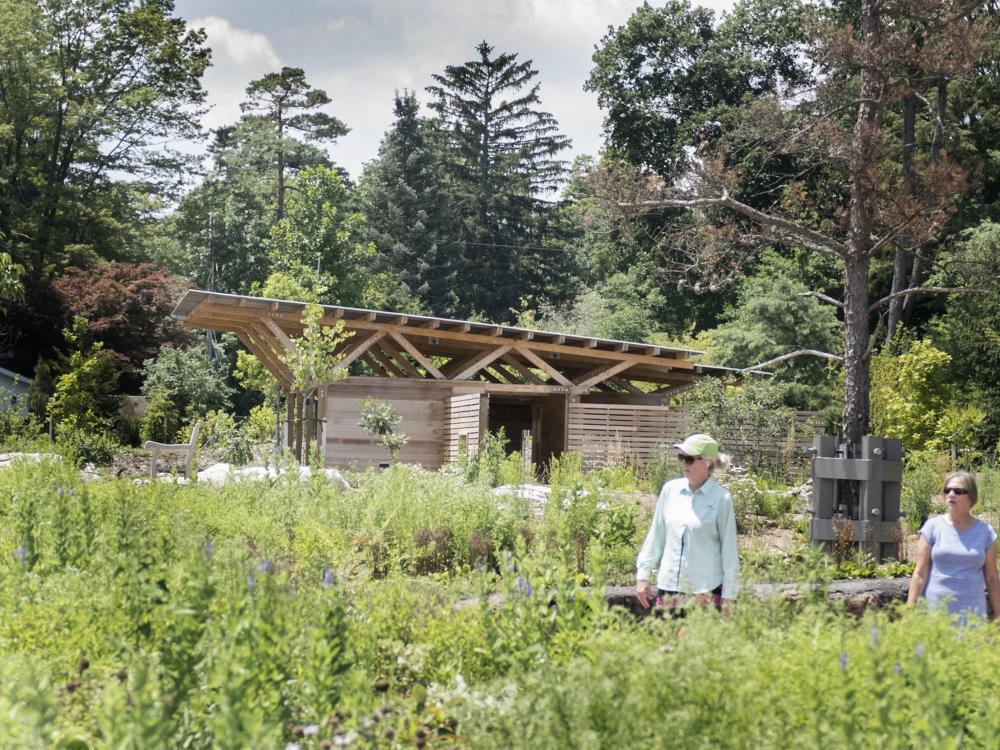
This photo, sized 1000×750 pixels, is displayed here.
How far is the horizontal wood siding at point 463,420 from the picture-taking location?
19312 mm

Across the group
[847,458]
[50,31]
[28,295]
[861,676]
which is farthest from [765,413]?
[50,31]

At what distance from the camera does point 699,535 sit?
211 inches

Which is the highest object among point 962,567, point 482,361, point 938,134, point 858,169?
point 938,134

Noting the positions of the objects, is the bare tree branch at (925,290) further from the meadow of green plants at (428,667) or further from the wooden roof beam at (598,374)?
the meadow of green plants at (428,667)

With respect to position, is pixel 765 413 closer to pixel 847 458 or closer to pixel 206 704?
pixel 847 458

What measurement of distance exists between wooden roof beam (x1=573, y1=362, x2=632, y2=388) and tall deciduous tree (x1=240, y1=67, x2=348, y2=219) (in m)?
25.3

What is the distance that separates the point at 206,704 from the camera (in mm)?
3570

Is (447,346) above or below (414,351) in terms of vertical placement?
above

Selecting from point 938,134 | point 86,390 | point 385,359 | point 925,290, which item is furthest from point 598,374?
point 86,390

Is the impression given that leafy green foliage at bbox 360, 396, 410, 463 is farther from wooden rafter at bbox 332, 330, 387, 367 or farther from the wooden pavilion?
wooden rafter at bbox 332, 330, 387, 367

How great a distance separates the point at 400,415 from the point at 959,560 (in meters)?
15.3

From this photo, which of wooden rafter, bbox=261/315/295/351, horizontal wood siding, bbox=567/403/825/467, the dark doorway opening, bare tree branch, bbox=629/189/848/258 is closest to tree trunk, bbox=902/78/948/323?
horizontal wood siding, bbox=567/403/825/467

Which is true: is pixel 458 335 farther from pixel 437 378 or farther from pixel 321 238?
pixel 321 238

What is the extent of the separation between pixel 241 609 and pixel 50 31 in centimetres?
3442
